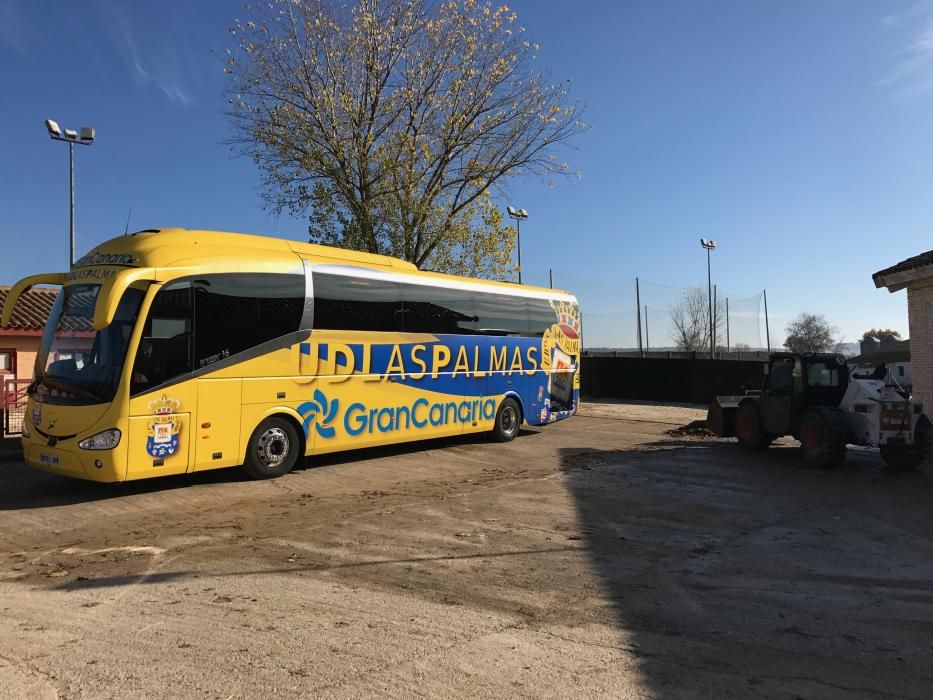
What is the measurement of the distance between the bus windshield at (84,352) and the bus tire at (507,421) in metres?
8.25

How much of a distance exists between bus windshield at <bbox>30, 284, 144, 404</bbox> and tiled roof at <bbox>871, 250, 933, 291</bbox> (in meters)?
14.8

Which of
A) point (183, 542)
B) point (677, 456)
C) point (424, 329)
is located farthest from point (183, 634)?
point (677, 456)

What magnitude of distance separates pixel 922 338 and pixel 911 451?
15.6 feet

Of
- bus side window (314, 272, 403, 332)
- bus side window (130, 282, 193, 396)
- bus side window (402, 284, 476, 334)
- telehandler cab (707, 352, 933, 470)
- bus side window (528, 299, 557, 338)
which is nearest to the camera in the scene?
bus side window (130, 282, 193, 396)

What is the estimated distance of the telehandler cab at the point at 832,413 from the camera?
10.9 meters

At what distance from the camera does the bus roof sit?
8859 millimetres

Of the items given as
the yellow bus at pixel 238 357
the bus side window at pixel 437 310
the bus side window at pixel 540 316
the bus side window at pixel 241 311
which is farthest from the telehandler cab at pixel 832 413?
the bus side window at pixel 241 311

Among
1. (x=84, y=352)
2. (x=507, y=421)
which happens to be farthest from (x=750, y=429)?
(x=84, y=352)

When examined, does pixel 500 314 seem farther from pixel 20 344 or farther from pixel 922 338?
pixel 20 344

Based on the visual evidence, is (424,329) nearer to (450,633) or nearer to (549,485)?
(549,485)

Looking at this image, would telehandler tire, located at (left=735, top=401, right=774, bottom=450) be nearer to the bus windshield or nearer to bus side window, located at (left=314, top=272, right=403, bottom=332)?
bus side window, located at (left=314, top=272, right=403, bottom=332)

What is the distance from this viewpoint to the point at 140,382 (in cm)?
848

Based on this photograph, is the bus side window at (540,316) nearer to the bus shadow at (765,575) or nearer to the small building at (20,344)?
the bus shadow at (765,575)

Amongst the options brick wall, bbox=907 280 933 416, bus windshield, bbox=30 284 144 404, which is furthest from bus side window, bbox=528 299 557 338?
bus windshield, bbox=30 284 144 404
